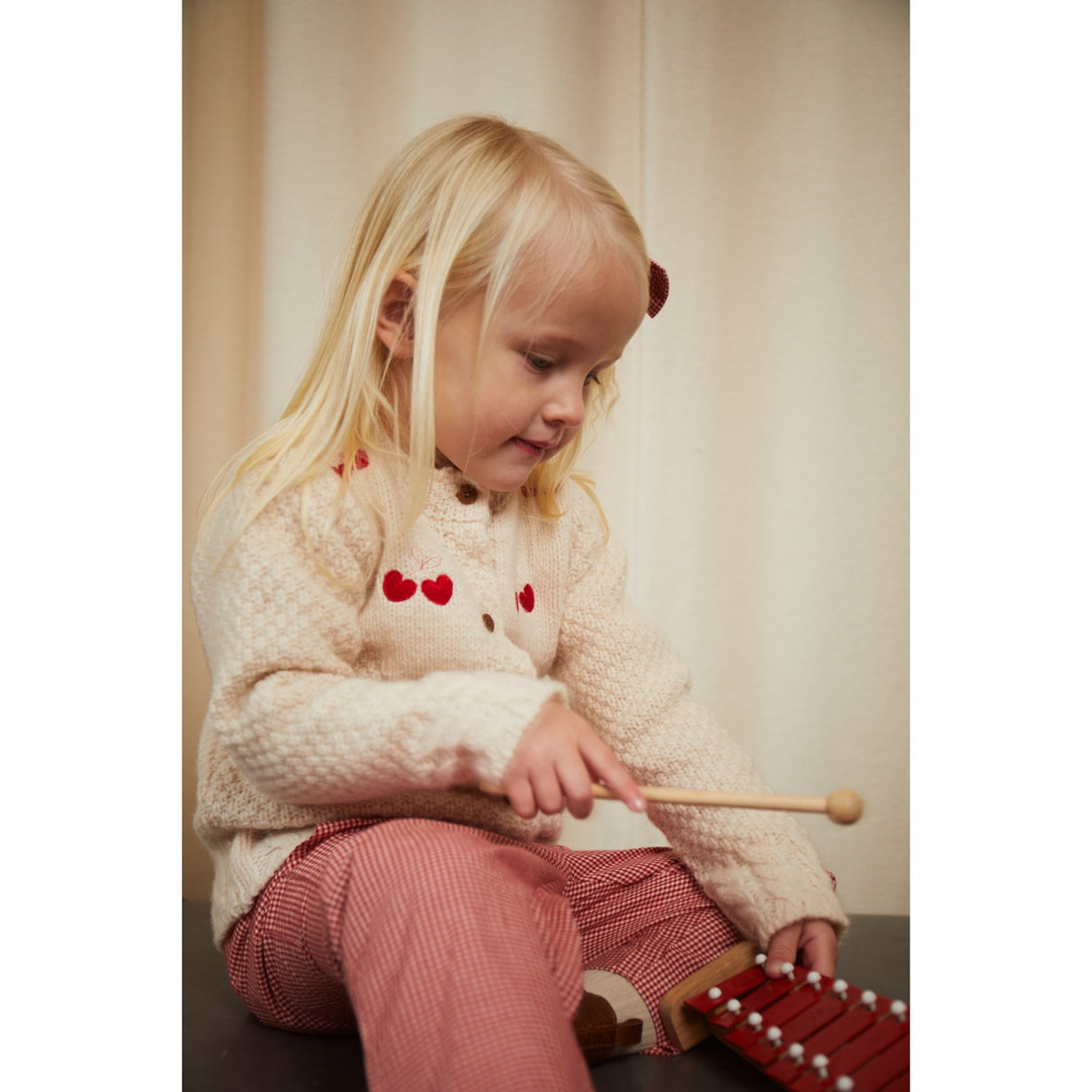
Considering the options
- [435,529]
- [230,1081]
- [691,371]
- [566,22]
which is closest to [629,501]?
[691,371]

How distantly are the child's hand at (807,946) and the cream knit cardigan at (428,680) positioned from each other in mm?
11

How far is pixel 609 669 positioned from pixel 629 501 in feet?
0.50

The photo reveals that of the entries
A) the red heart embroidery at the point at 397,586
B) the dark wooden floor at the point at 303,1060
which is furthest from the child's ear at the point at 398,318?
the dark wooden floor at the point at 303,1060

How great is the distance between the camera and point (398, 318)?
26.9 inches

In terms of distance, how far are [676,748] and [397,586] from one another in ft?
0.81

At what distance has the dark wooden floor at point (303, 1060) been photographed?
0.58 meters

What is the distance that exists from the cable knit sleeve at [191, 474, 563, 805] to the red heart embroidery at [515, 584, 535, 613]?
0.10m

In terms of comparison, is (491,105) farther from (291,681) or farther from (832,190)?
(291,681)

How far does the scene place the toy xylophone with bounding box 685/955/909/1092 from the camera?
1.83 ft

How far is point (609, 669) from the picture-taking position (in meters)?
0.79

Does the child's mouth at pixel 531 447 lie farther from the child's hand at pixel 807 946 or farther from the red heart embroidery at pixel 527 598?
the child's hand at pixel 807 946

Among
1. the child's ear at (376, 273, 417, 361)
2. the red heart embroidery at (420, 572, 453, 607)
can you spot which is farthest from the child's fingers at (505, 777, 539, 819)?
the child's ear at (376, 273, 417, 361)

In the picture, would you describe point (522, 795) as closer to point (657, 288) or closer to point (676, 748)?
point (676, 748)

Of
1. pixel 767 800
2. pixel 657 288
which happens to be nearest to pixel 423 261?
pixel 657 288
